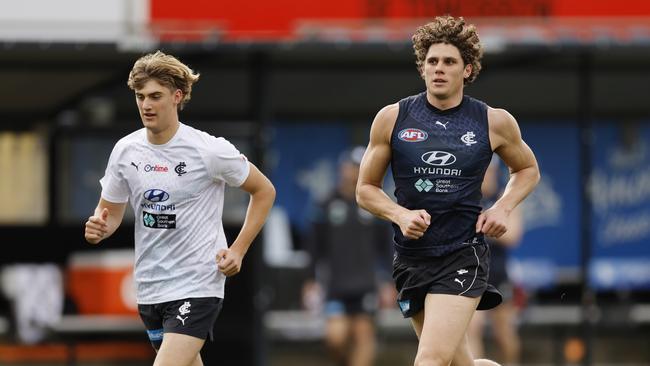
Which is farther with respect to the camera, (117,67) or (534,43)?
(117,67)

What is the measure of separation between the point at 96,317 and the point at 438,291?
5.86 metres

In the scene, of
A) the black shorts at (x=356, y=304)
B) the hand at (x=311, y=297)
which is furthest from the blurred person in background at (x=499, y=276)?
the hand at (x=311, y=297)

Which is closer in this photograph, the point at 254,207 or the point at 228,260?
the point at 228,260

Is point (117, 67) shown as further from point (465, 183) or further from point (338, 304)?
point (465, 183)

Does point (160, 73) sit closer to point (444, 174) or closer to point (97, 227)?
point (97, 227)

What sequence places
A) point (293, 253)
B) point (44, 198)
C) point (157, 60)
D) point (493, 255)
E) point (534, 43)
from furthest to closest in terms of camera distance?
point (293, 253)
point (44, 198)
point (493, 255)
point (534, 43)
point (157, 60)

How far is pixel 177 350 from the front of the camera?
23.6 ft

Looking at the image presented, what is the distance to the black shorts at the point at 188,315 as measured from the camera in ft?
23.8

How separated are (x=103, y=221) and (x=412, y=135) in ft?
5.17

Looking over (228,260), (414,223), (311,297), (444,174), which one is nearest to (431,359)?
(414,223)

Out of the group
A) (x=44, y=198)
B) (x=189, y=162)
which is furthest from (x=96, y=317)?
(x=189, y=162)

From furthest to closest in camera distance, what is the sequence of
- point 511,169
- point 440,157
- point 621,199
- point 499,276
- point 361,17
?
1. point 621,199
2. point 499,276
3. point 361,17
4. point 511,169
5. point 440,157

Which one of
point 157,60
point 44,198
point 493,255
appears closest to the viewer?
point 157,60

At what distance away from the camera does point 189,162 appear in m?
7.36
